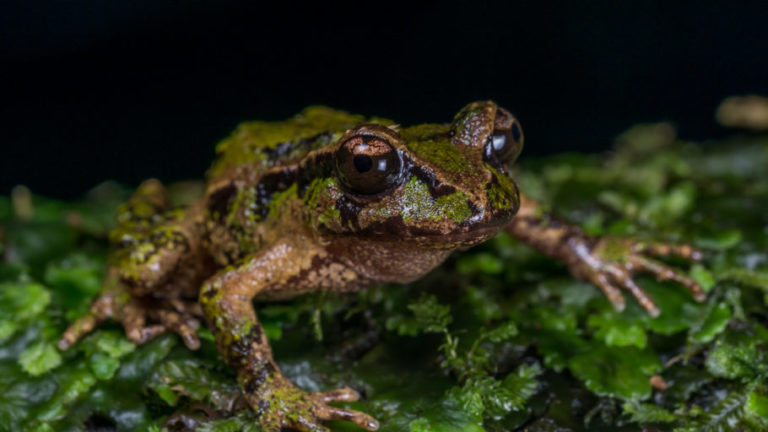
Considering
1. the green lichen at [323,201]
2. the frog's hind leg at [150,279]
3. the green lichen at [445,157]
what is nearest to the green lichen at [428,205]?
the green lichen at [445,157]

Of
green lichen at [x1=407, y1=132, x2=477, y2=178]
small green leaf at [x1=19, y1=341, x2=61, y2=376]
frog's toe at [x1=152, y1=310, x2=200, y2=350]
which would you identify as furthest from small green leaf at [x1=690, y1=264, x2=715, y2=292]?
small green leaf at [x1=19, y1=341, x2=61, y2=376]

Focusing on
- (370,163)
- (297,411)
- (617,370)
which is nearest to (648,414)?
(617,370)

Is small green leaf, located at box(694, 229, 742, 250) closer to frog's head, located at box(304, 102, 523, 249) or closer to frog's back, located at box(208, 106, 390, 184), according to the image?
frog's head, located at box(304, 102, 523, 249)

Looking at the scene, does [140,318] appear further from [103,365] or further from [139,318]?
[103,365]

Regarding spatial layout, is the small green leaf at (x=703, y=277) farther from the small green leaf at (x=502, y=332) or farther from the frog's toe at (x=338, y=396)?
the frog's toe at (x=338, y=396)

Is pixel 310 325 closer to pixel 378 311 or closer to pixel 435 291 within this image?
pixel 378 311
